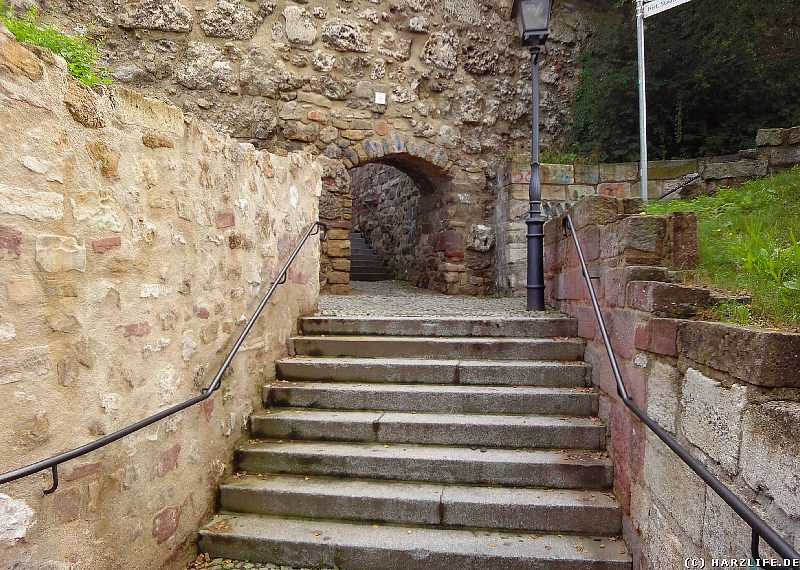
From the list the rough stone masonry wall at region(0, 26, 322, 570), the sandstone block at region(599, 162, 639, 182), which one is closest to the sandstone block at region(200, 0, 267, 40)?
the rough stone masonry wall at region(0, 26, 322, 570)

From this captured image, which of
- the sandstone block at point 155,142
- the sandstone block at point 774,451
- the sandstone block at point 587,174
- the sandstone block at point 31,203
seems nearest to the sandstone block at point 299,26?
the sandstone block at point 587,174

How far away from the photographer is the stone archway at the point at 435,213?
291 inches

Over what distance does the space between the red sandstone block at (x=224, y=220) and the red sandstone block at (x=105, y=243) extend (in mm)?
843

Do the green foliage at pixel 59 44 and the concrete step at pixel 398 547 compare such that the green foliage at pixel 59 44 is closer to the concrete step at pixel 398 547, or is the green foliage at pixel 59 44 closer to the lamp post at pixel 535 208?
the concrete step at pixel 398 547

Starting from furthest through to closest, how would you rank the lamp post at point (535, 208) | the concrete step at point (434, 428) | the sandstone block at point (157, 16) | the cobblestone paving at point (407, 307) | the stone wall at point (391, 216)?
the stone wall at point (391, 216), the sandstone block at point (157, 16), the lamp post at point (535, 208), the cobblestone paving at point (407, 307), the concrete step at point (434, 428)

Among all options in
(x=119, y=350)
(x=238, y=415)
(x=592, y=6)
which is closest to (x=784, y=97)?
(x=592, y=6)

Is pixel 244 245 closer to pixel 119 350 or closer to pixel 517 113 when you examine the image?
pixel 119 350

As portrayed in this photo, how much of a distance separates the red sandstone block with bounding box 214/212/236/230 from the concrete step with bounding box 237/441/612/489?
54.6 inches

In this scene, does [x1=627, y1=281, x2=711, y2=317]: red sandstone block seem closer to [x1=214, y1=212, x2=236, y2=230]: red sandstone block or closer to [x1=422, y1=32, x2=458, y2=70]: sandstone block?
[x1=214, y1=212, x2=236, y2=230]: red sandstone block

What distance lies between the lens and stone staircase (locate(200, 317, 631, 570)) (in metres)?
2.72

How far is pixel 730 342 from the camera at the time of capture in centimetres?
175

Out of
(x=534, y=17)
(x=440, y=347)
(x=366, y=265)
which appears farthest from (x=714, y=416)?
(x=366, y=265)

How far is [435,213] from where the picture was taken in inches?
333

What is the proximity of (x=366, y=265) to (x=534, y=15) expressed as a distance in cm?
647
